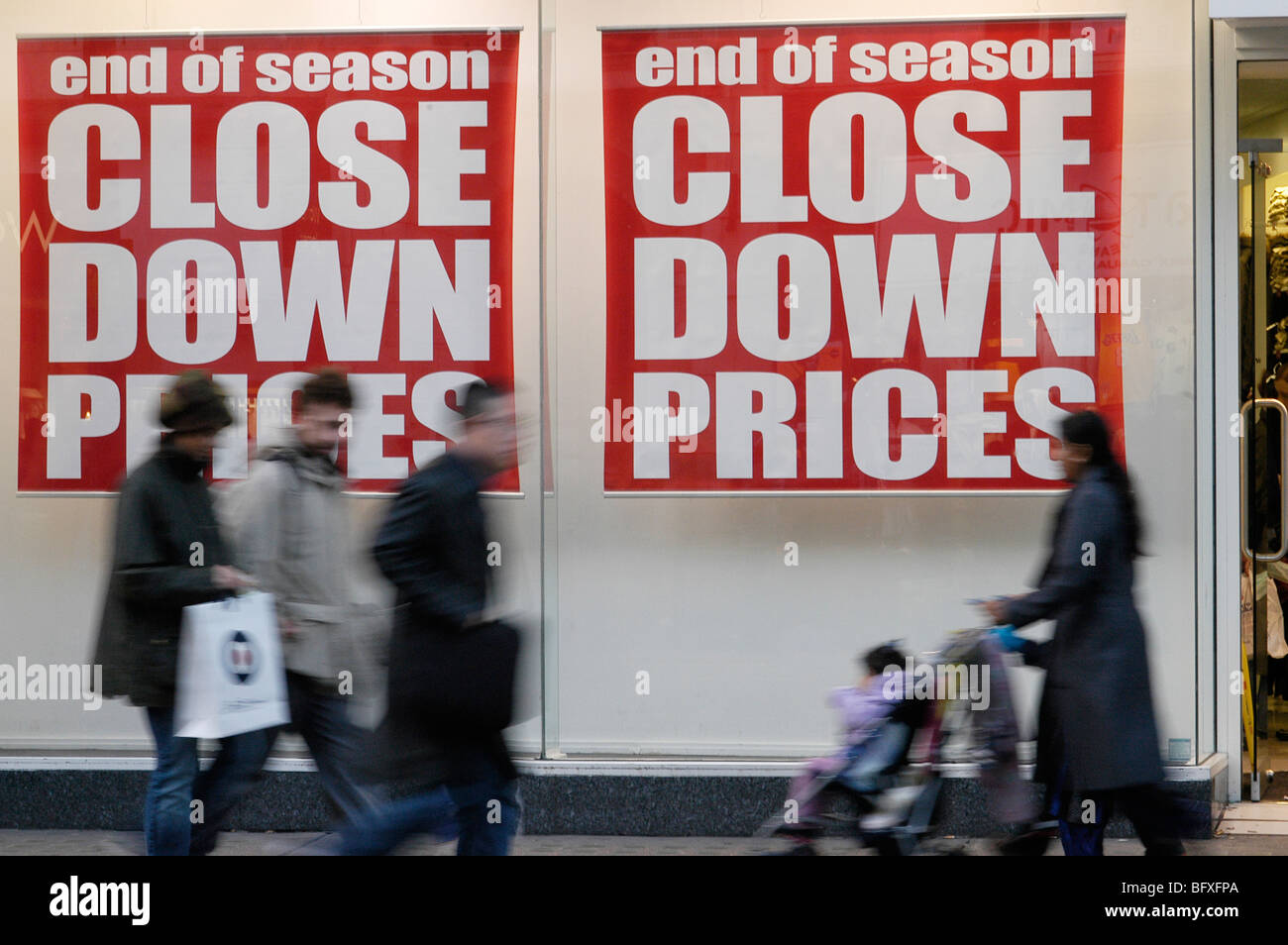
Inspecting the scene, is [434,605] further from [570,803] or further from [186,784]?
[570,803]

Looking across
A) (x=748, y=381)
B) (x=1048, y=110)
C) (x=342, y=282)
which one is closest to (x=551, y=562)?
(x=748, y=381)

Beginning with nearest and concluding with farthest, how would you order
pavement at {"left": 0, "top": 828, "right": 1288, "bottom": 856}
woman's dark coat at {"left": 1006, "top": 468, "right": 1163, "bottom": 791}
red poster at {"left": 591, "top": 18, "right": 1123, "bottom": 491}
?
1. woman's dark coat at {"left": 1006, "top": 468, "right": 1163, "bottom": 791}
2. pavement at {"left": 0, "top": 828, "right": 1288, "bottom": 856}
3. red poster at {"left": 591, "top": 18, "right": 1123, "bottom": 491}

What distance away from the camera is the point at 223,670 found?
185 inches

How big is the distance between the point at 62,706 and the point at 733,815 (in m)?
3.27

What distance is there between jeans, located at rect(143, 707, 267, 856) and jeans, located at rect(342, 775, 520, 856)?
0.62 metres

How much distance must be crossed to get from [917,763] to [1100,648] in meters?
0.73

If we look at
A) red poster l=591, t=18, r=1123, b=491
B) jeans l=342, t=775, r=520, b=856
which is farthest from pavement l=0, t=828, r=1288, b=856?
jeans l=342, t=775, r=520, b=856

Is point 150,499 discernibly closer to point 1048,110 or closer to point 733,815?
point 733,815

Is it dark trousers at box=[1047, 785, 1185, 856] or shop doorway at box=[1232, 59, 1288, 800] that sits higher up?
shop doorway at box=[1232, 59, 1288, 800]

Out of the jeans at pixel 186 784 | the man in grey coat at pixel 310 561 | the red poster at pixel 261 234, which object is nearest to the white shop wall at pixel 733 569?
the red poster at pixel 261 234

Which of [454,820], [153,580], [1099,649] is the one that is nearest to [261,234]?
[153,580]

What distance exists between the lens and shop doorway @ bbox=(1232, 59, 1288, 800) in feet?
21.3

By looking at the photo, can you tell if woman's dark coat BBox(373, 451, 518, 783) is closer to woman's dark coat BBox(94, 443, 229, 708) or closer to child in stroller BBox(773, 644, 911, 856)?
woman's dark coat BBox(94, 443, 229, 708)

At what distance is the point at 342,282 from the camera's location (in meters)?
6.51
